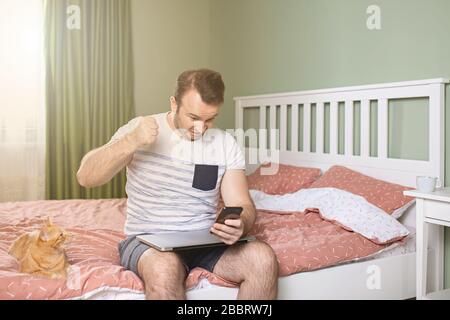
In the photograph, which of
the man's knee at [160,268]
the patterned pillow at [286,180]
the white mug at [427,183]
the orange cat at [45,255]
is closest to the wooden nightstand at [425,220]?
the white mug at [427,183]

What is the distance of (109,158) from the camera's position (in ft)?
5.02

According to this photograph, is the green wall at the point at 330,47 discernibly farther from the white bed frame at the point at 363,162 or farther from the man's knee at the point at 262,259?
the man's knee at the point at 262,259

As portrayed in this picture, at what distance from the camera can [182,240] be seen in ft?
4.79

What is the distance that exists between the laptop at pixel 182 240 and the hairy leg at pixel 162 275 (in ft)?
0.09

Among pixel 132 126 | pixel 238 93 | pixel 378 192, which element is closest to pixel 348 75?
pixel 378 192

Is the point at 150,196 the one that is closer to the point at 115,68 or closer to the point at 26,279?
the point at 26,279

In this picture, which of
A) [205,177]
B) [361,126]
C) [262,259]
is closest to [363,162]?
[361,126]

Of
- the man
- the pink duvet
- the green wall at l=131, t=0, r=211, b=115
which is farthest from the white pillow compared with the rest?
the green wall at l=131, t=0, r=211, b=115

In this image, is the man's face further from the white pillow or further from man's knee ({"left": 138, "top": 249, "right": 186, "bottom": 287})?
the white pillow

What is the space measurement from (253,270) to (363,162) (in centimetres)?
130

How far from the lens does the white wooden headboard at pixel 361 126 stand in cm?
221

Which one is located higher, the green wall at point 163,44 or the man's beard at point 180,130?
the green wall at point 163,44

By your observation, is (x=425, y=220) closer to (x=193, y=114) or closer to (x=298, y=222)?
(x=298, y=222)

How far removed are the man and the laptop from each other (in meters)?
0.02
